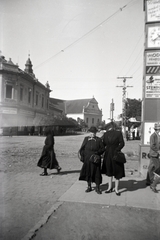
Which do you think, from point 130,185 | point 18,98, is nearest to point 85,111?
point 18,98

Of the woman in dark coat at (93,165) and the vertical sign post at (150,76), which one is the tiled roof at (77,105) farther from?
the woman in dark coat at (93,165)

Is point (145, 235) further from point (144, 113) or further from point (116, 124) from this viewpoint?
point (144, 113)

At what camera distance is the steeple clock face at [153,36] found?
22.5ft

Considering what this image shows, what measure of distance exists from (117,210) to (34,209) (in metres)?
1.55

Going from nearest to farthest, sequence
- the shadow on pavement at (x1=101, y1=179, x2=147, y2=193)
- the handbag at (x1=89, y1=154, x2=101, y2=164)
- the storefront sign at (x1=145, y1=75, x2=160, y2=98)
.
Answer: the handbag at (x1=89, y1=154, x2=101, y2=164), the shadow on pavement at (x1=101, y1=179, x2=147, y2=193), the storefront sign at (x1=145, y1=75, x2=160, y2=98)

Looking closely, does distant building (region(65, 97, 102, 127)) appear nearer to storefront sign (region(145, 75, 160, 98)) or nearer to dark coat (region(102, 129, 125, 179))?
storefront sign (region(145, 75, 160, 98))

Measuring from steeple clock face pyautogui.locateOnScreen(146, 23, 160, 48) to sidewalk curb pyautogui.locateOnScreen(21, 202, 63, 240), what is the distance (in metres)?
5.32

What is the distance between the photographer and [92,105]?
301 ft

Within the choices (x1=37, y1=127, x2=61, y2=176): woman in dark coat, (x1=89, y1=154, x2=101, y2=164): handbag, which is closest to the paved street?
(x1=37, y1=127, x2=61, y2=176): woman in dark coat

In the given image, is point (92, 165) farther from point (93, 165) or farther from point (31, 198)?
point (31, 198)

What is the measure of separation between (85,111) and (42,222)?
8579 cm

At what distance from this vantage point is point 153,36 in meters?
6.90

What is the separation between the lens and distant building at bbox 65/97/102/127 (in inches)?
3511

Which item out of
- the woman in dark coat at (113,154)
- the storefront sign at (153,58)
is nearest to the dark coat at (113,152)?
the woman in dark coat at (113,154)
